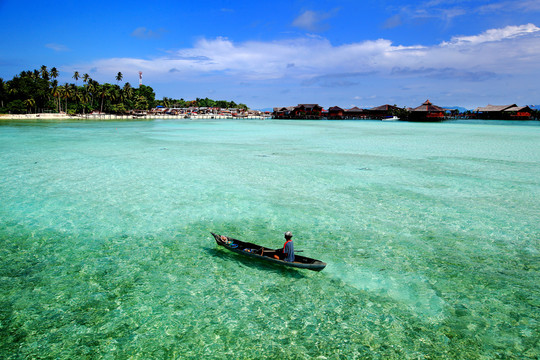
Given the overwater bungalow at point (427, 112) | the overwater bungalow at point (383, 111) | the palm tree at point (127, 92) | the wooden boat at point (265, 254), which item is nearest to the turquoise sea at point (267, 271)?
the wooden boat at point (265, 254)

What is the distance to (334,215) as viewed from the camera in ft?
39.7

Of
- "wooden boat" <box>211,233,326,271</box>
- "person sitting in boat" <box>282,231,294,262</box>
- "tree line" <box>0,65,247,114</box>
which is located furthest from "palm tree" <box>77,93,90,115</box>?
"person sitting in boat" <box>282,231,294,262</box>

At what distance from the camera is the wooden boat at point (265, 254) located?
7.56m

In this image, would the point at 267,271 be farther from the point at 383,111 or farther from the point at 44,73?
the point at 383,111

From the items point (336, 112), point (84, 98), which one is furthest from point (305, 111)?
point (84, 98)

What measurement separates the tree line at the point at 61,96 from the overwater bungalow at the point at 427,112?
93917mm

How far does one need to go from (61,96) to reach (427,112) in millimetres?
107427

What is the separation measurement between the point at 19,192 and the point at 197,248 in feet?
34.3

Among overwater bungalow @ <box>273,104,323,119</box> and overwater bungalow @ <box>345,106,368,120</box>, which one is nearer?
overwater bungalow @ <box>273,104,323,119</box>

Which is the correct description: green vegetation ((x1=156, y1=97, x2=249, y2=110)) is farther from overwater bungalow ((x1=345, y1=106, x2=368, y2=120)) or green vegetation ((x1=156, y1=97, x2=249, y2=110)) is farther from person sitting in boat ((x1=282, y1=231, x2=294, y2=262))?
person sitting in boat ((x1=282, y1=231, x2=294, y2=262))

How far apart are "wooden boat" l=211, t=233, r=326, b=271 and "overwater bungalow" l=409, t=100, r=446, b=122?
101 m

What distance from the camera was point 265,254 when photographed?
8055 millimetres

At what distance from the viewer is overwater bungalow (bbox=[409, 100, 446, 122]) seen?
313 ft

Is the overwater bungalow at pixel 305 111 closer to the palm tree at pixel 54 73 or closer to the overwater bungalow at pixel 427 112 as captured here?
the overwater bungalow at pixel 427 112
